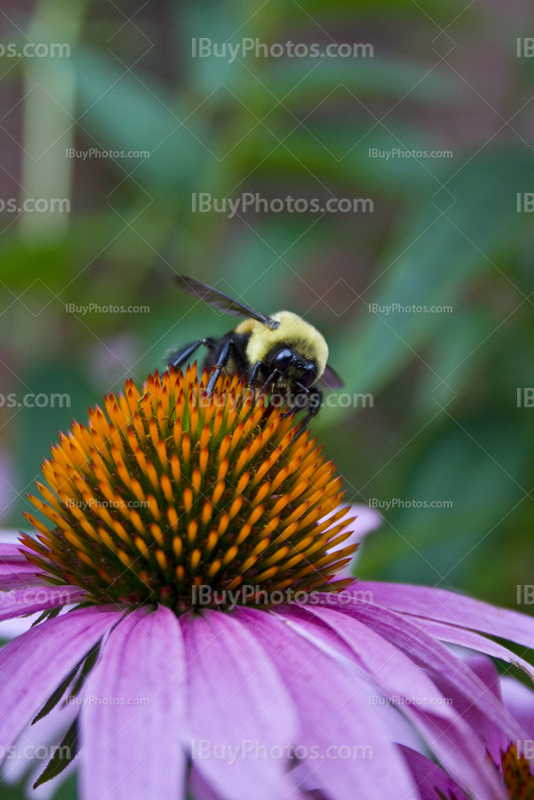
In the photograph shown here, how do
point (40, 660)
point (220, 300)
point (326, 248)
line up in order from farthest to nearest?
point (326, 248), point (220, 300), point (40, 660)

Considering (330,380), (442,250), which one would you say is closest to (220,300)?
(330,380)

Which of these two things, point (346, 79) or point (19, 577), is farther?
point (346, 79)

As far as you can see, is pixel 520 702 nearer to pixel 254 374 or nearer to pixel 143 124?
pixel 254 374

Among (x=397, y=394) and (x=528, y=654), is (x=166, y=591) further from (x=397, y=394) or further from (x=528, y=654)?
(x=397, y=394)

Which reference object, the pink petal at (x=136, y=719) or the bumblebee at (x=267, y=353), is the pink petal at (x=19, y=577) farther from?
the bumblebee at (x=267, y=353)

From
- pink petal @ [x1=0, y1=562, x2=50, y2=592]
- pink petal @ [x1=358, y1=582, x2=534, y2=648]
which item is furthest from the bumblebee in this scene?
pink petal @ [x1=0, y1=562, x2=50, y2=592]

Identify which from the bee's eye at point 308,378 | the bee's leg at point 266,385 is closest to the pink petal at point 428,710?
the bee's leg at point 266,385
